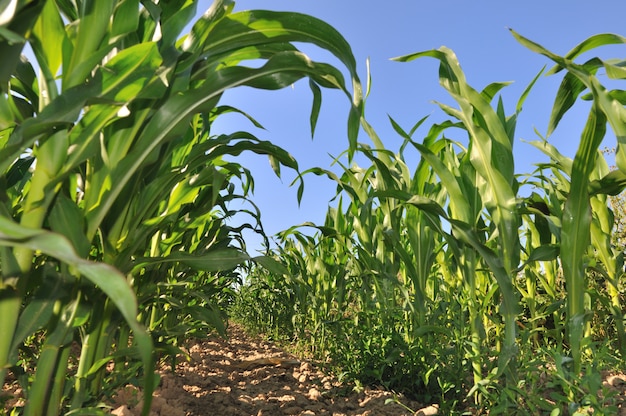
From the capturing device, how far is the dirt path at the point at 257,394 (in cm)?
180

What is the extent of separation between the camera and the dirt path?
1.80m

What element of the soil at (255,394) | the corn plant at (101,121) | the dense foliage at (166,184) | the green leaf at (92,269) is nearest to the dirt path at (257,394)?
the soil at (255,394)

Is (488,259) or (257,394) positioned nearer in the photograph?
(488,259)

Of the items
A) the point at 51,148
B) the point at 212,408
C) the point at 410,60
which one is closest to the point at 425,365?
the point at 212,408

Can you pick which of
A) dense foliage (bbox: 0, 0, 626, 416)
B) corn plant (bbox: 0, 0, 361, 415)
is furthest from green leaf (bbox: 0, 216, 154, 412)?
corn plant (bbox: 0, 0, 361, 415)

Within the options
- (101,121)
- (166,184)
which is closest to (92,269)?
(101,121)

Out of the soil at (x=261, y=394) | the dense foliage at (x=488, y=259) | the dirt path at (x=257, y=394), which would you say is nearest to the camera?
the dense foliage at (x=488, y=259)

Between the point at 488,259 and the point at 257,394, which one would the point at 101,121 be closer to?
the point at 488,259

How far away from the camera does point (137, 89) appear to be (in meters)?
0.87

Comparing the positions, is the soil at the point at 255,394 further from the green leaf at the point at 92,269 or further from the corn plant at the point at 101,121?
the green leaf at the point at 92,269

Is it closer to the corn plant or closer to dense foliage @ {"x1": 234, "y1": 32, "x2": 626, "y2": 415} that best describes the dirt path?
dense foliage @ {"x1": 234, "y1": 32, "x2": 626, "y2": 415}

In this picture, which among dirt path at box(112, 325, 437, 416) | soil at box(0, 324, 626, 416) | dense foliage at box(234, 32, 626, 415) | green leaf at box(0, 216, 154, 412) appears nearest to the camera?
green leaf at box(0, 216, 154, 412)

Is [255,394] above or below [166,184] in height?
below

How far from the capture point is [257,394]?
226 cm
